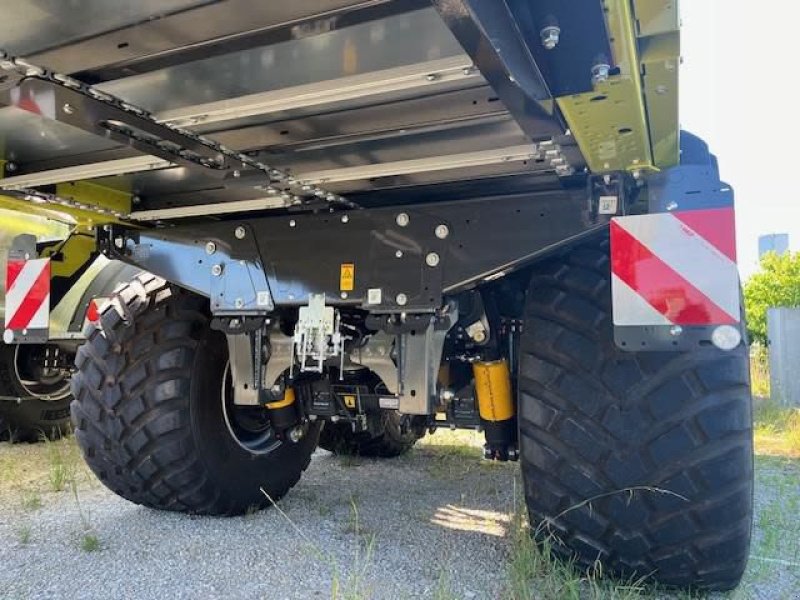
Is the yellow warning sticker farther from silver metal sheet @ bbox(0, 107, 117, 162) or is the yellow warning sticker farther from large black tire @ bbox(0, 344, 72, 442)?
large black tire @ bbox(0, 344, 72, 442)

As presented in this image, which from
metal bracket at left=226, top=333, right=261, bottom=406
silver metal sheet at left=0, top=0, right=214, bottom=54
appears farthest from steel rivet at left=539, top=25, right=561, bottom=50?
metal bracket at left=226, top=333, right=261, bottom=406

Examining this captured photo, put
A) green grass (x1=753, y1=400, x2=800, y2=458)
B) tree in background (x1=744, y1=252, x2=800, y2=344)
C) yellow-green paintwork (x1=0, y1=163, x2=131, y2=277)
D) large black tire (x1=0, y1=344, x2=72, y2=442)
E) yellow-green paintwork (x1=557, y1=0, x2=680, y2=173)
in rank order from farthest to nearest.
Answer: tree in background (x1=744, y1=252, x2=800, y2=344) < green grass (x1=753, y1=400, x2=800, y2=458) < large black tire (x1=0, y1=344, x2=72, y2=442) < yellow-green paintwork (x1=0, y1=163, x2=131, y2=277) < yellow-green paintwork (x1=557, y1=0, x2=680, y2=173)

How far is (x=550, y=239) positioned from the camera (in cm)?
224

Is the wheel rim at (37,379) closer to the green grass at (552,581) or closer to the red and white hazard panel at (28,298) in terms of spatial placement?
the red and white hazard panel at (28,298)

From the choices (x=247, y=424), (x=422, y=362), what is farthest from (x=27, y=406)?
(x=422, y=362)

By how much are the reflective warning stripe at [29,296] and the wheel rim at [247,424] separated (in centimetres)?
88

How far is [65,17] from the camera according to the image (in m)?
1.49

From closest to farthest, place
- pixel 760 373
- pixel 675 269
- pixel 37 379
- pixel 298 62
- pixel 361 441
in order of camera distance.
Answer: pixel 298 62, pixel 675 269, pixel 361 441, pixel 37 379, pixel 760 373

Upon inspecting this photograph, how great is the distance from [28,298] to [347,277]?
1602 millimetres

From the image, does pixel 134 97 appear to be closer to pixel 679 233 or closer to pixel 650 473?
pixel 679 233

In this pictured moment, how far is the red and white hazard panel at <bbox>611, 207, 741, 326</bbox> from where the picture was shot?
1931 mm

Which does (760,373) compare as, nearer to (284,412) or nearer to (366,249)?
(284,412)

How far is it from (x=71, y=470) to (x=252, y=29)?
3514mm

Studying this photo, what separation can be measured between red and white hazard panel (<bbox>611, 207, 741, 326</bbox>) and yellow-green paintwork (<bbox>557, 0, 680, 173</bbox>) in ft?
0.65
